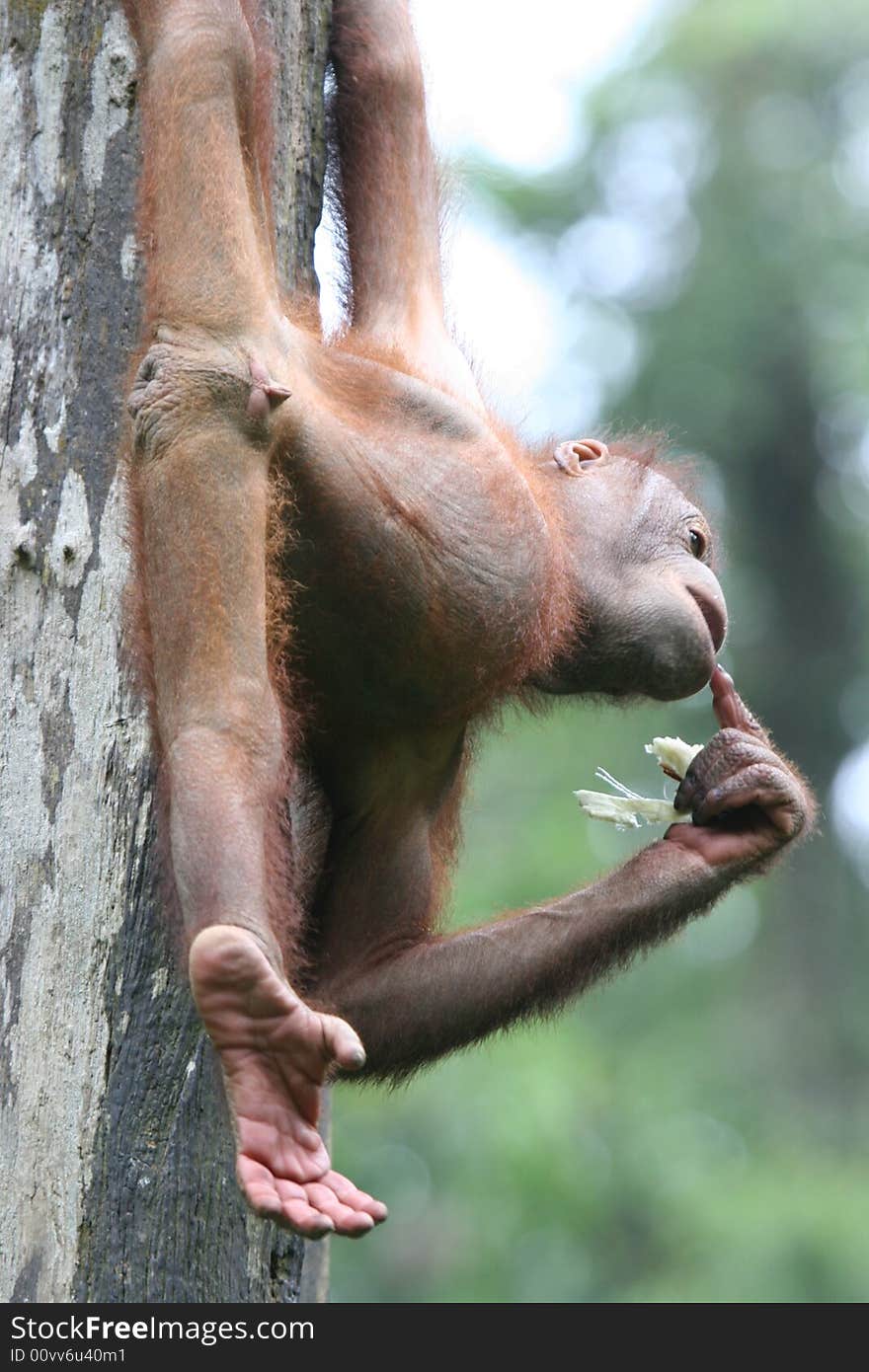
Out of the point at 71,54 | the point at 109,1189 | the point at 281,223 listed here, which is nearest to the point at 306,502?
the point at 281,223

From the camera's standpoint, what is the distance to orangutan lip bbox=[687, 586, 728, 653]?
4.40m

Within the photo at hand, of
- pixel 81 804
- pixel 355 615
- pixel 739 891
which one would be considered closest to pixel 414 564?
pixel 355 615

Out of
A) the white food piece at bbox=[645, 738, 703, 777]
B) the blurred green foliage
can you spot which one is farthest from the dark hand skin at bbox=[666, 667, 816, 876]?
the blurred green foliage

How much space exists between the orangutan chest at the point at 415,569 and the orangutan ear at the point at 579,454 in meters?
0.61

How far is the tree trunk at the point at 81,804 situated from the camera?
3.39 metres

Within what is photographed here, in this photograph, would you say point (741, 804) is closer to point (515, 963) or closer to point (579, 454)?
point (515, 963)

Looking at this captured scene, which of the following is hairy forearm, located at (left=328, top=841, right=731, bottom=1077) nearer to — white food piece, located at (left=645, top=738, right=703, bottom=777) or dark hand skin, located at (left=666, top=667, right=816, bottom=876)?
dark hand skin, located at (left=666, top=667, right=816, bottom=876)

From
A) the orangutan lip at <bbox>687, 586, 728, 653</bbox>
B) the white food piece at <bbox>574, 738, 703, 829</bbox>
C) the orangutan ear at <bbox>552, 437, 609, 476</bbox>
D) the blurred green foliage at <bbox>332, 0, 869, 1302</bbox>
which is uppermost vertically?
the orangutan ear at <bbox>552, 437, 609, 476</bbox>

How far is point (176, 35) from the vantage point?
333 centimetres

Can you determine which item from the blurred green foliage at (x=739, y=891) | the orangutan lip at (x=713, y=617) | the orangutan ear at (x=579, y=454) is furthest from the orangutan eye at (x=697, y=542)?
the blurred green foliage at (x=739, y=891)

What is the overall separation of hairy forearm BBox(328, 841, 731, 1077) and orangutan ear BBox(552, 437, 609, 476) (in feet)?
3.16

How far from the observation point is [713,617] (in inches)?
175

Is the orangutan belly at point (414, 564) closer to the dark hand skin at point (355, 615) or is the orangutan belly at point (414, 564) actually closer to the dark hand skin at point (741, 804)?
the dark hand skin at point (355, 615)

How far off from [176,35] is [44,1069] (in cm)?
194
